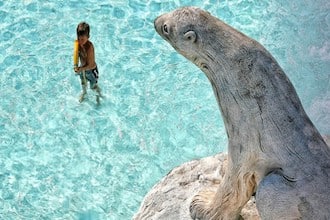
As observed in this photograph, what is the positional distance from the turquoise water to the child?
231 millimetres

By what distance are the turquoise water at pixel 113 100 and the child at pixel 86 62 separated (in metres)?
0.23

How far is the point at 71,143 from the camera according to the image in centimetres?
719

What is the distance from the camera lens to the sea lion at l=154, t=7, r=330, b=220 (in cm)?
389

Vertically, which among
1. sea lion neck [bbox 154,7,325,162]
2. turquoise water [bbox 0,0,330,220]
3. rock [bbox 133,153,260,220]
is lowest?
rock [bbox 133,153,260,220]

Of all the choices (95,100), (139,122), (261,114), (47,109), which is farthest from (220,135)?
(261,114)

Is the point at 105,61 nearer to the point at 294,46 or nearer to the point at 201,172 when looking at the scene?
the point at 294,46

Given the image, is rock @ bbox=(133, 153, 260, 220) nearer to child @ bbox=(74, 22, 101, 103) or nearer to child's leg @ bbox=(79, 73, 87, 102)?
child @ bbox=(74, 22, 101, 103)

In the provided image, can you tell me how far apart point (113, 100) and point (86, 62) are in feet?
2.38

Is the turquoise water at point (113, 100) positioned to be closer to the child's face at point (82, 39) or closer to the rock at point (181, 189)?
the child's face at point (82, 39)

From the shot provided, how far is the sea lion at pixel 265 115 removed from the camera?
12.8 ft

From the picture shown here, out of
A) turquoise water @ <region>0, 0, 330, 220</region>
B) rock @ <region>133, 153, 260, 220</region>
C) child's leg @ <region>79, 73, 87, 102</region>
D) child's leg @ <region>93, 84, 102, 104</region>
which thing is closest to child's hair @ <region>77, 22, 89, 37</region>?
child's leg @ <region>79, 73, 87, 102</region>

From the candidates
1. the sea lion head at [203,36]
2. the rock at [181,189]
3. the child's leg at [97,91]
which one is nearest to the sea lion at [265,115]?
the sea lion head at [203,36]

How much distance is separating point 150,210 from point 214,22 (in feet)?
5.80

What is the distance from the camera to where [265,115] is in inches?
155
